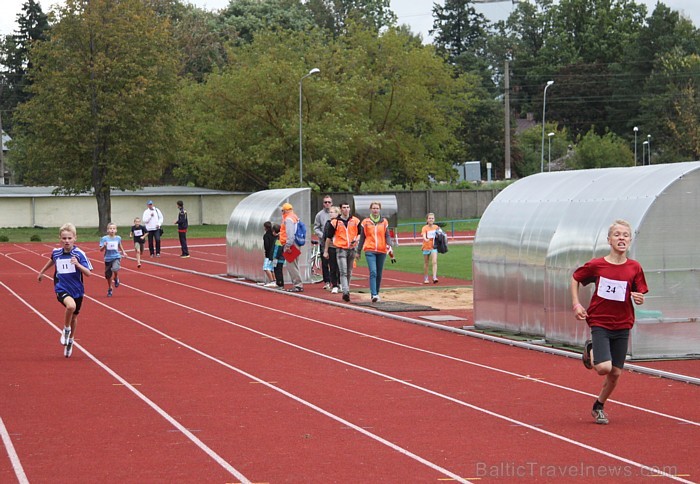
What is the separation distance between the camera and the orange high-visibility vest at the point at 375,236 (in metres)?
22.7

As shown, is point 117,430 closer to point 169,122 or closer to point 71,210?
point 169,122

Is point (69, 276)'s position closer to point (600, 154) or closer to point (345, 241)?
point (345, 241)

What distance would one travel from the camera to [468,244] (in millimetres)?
48031

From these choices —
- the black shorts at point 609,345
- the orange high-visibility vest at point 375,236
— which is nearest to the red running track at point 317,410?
the black shorts at point 609,345

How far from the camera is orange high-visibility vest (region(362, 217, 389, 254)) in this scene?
74.4 feet

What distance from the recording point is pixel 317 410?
1115 centimetres

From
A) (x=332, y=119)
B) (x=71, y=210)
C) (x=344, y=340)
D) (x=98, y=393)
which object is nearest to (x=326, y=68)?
(x=332, y=119)

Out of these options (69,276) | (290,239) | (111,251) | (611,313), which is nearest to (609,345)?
(611,313)

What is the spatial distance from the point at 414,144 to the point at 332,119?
9716mm

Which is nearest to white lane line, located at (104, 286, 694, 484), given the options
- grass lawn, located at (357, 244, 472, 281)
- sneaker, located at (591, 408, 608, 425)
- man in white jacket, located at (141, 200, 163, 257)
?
sneaker, located at (591, 408, 608, 425)

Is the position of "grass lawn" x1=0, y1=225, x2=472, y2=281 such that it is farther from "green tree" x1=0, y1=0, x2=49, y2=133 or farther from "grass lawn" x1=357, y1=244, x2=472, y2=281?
"green tree" x1=0, y1=0, x2=49, y2=133

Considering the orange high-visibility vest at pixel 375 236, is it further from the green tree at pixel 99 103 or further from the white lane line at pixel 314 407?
the green tree at pixel 99 103

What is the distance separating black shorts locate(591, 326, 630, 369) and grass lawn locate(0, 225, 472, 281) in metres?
19.4

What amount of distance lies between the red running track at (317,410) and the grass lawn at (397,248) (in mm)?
14065
